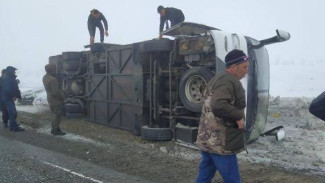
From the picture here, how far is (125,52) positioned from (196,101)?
2.73 meters

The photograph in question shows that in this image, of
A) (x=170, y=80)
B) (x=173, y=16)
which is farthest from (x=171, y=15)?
(x=170, y=80)

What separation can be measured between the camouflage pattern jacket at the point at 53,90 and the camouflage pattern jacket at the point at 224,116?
616cm

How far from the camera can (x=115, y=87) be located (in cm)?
961

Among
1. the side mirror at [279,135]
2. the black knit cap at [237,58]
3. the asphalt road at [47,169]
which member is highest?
the black knit cap at [237,58]

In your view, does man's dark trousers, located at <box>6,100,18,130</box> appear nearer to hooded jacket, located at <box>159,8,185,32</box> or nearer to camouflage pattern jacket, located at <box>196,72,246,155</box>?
hooded jacket, located at <box>159,8,185,32</box>

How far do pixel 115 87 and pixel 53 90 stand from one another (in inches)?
65.9

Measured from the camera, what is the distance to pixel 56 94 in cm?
880

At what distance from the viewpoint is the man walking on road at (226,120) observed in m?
3.25

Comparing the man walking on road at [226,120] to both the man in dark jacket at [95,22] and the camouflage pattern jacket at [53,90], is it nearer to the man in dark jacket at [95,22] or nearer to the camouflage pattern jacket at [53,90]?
the camouflage pattern jacket at [53,90]

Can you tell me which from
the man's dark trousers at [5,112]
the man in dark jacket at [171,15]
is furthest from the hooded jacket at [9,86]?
the man in dark jacket at [171,15]

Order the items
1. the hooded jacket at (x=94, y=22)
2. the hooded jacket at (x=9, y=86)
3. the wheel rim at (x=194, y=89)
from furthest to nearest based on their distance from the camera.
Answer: the hooded jacket at (x=94, y=22) → the hooded jacket at (x=9, y=86) → the wheel rim at (x=194, y=89)

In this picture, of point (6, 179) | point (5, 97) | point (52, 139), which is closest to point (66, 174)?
point (6, 179)

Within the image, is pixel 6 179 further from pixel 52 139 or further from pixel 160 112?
pixel 160 112

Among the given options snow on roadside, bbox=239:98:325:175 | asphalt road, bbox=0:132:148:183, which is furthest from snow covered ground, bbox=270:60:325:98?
asphalt road, bbox=0:132:148:183
